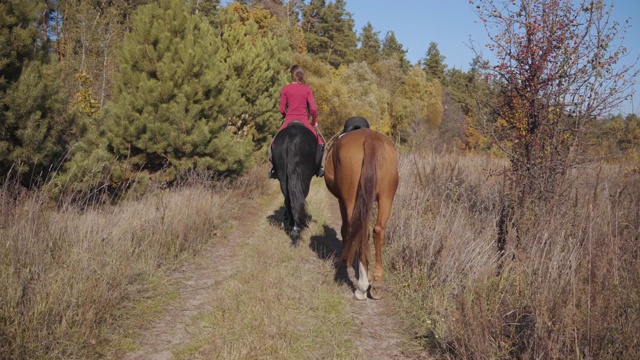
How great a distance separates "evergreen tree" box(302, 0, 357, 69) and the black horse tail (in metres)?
38.6

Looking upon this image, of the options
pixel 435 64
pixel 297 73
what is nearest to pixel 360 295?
pixel 297 73

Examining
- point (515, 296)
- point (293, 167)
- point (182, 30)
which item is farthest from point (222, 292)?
point (182, 30)

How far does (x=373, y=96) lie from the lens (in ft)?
91.7

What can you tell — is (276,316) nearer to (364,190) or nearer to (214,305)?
(214,305)

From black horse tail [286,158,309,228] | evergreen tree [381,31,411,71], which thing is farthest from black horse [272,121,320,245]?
evergreen tree [381,31,411,71]

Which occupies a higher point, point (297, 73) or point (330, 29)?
point (330, 29)

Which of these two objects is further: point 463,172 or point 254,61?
point 254,61

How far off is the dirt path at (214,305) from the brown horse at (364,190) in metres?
0.24

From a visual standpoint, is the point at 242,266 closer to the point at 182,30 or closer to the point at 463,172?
the point at 182,30

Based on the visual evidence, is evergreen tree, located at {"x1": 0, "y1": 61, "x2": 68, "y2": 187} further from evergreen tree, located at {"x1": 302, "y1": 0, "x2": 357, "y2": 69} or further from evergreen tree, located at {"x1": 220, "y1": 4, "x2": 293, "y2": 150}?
evergreen tree, located at {"x1": 302, "y1": 0, "x2": 357, "y2": 69}

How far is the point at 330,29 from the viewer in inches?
1704

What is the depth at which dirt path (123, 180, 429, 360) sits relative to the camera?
2920 millimetres

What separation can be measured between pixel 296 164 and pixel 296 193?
434 mm

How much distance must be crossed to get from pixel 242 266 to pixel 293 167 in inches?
66.1
